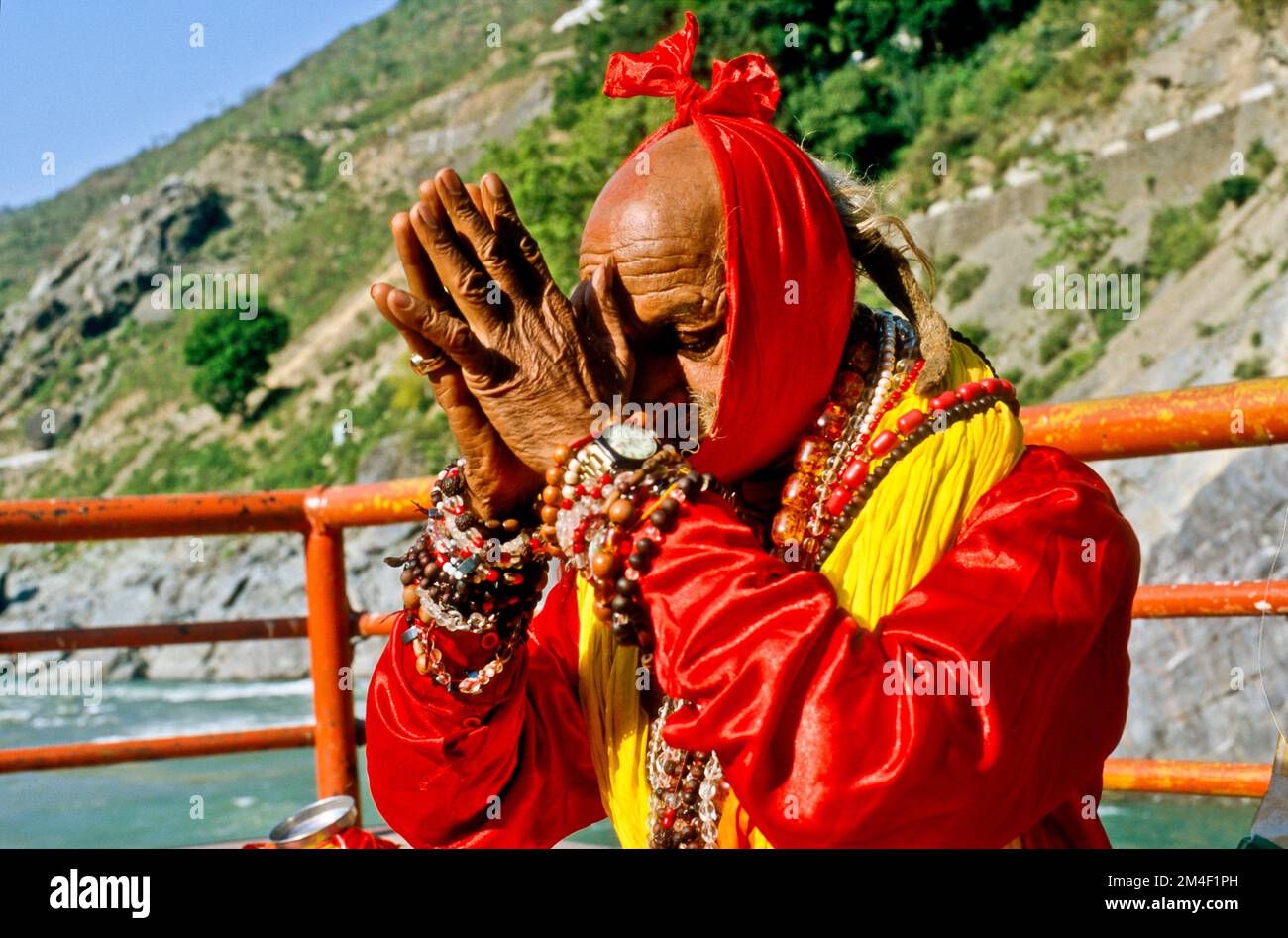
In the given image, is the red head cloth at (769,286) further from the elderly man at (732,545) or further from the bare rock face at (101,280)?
the bare rock face at (101,280)

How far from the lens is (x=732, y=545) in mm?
1289

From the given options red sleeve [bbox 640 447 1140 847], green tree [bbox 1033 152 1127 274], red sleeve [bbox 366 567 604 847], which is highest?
green tree [bbox 1033 152 1127 274]

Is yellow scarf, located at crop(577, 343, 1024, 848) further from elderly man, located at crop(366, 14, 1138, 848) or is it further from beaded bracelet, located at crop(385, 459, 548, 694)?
beaded bracelet, located at crop(385, 459, 548, 694)

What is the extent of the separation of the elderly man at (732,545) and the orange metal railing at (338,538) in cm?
67

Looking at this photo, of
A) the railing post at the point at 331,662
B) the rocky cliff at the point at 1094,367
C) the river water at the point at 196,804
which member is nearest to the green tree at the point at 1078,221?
the rocky cliff at the point at 1094,367

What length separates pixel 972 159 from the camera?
1181 inches

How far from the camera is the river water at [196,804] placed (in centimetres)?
580

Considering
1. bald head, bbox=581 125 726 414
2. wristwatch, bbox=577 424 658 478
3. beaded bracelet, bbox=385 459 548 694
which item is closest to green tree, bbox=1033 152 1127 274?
bald head, bbox=581 125 726 414

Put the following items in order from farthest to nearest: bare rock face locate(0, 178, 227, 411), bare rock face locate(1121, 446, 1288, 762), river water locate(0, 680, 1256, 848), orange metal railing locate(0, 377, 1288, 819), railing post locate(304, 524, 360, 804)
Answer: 1. bare rock face locate(0, 178, 227, 411)
2. bare rock face locate(1121, 446, 1288, 762)
3. river water locate(0, 680, 1256, 848)
4. railing post locate(304, 524, 360, 804)
5. orange metal railing locate(0, 377, 1288, 819)

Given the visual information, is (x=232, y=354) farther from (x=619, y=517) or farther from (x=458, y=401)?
(x=619, y=517)

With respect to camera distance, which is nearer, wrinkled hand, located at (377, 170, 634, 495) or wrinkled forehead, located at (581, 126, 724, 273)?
wrinkled hand, located at (377, 170, 634, 495)

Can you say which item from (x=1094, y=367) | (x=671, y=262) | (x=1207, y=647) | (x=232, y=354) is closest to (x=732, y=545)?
(x=671, y=262)

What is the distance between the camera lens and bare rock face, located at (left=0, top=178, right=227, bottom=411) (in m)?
76.9

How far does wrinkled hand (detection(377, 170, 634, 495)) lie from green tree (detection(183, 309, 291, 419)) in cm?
5638
